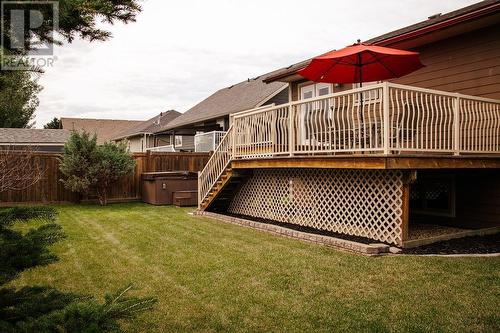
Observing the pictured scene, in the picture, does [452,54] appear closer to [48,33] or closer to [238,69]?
[48,33]

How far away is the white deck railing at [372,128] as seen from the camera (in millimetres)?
6508

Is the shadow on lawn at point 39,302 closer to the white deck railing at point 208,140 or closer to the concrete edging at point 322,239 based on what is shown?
the concrete edging at point 322,239

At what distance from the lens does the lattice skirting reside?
23.3 feet

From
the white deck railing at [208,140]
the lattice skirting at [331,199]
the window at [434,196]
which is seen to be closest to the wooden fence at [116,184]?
the white deck railing at [208,140]

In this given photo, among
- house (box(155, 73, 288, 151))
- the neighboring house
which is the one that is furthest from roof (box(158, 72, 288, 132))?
the neighboring house

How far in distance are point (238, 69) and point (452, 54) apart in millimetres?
27049

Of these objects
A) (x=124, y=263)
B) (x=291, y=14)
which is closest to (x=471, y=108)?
(x=124, y=263)

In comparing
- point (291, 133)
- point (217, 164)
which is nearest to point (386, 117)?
point (291, 133)

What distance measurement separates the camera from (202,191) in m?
12.2

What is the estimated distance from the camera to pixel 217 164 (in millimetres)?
11367

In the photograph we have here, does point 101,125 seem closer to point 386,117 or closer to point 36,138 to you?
point 36,138

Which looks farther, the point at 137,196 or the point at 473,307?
the point at 137,196

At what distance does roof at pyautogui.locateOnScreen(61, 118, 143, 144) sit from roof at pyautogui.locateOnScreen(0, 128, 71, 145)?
1955 cm

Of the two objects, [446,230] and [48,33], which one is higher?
[48,33]
